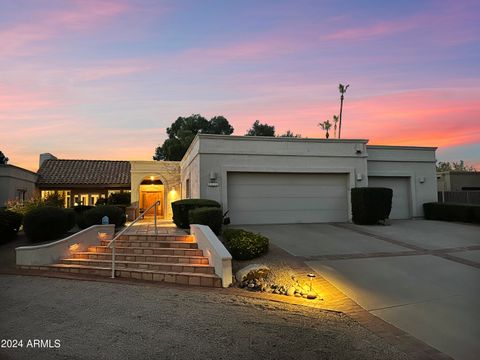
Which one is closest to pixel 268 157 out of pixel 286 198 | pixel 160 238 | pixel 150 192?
pixel 286 198

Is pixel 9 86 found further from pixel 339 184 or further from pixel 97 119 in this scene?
pixel 339 184

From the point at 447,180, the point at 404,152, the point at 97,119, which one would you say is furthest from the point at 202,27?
the point at 447,180

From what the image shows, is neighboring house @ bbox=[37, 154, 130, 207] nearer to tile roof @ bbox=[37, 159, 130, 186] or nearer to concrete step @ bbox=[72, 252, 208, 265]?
tile roof @ bbox=[37, 159, 130, 186]

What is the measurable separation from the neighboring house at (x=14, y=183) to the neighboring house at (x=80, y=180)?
1814 mm

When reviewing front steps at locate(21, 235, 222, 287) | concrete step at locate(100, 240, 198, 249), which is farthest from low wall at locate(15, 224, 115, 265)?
concrete step at locate(100, 240, 198, 249)

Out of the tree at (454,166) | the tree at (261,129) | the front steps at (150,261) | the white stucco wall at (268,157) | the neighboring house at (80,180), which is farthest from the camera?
the tree at (454,166)

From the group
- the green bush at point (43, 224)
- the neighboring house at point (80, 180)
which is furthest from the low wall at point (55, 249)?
the neighboring house at point (80, 180)

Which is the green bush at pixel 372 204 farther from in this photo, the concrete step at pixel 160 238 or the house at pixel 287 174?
the concrete step at pixel 160 238

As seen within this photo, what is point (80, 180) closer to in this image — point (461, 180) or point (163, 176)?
point (163, 176)

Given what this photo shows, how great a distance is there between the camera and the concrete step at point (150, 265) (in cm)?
729

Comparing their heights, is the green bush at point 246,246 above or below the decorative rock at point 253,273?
above

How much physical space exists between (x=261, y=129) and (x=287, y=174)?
931 inches

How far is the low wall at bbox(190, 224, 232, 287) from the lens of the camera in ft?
21.6

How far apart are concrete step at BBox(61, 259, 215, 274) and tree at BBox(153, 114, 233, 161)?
23.2 m
